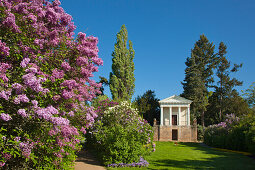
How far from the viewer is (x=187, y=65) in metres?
41.2

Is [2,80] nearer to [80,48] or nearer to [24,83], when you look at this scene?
[24,83]

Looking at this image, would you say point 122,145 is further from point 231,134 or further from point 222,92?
point 222,92

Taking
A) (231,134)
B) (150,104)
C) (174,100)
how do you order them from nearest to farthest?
1. (231,134)
2. (174,100)
3. (150,104)

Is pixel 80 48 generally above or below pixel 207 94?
below

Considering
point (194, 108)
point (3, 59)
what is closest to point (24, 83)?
point (3, 59)

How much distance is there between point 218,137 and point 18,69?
21905 mm

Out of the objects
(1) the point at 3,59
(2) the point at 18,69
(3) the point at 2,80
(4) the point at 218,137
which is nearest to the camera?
(3) the point at 2,80

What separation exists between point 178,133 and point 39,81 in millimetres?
29879

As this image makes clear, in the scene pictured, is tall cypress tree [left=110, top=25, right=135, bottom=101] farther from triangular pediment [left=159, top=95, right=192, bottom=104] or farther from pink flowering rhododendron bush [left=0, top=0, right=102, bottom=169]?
pink flowering rhododendron bush [left=0, top=0, right=102, bottom=169]

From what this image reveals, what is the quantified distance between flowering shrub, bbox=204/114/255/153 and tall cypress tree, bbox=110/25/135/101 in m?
11.1

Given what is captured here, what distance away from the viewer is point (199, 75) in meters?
38.6

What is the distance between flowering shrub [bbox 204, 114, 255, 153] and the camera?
17737 mm

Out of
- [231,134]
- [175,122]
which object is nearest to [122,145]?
[231,134]

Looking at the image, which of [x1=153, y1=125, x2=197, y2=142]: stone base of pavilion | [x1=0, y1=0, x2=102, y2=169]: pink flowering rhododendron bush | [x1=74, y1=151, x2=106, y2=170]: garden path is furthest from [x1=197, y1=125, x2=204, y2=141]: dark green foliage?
[x1=0, y1=0, x2=102, y2=169]: pink flowering rhododendron bush
